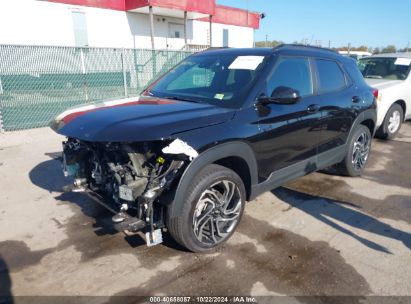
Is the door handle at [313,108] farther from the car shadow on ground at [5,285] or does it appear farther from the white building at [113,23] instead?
the white building at [113,23]

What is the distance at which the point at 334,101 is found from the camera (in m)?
4.36

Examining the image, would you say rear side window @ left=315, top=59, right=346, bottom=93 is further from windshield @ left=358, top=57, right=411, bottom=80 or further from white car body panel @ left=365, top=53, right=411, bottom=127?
windshield @ left=358, top=57, right=411, bottom=80

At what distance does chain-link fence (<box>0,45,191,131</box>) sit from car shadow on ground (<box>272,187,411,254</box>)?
4.84m

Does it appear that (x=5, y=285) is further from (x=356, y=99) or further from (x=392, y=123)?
(x=392, y=123)

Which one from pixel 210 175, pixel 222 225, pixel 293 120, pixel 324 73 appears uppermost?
pixel 324 73

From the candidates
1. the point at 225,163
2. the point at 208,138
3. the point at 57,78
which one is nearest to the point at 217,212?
the point at 225,163

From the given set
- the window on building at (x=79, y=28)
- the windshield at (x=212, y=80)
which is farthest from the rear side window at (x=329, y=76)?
the window on building at (x=79, y=28)

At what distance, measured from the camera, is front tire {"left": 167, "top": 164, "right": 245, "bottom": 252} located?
2.87 metres

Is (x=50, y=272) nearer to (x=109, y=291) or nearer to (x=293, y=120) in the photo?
(x=109, y=291)

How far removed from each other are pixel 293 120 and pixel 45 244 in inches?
115

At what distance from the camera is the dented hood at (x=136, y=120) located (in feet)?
8.70

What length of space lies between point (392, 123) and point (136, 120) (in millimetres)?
6862

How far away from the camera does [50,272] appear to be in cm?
299

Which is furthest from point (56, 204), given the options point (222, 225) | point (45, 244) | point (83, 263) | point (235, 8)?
point (235, 8)
